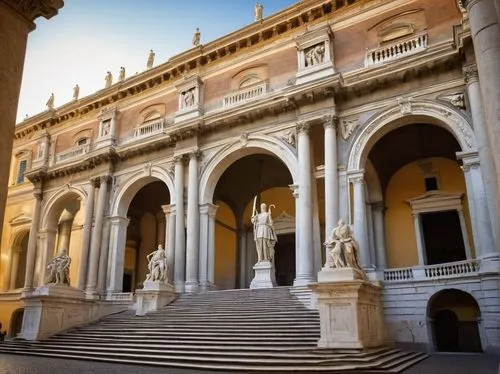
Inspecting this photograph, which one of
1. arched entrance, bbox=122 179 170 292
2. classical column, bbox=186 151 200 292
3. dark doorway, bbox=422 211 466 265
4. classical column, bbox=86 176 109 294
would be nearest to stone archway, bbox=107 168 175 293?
classical column, bbox=86 176 109 294

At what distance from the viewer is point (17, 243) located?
24906mm

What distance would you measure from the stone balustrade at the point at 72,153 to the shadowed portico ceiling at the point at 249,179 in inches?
284

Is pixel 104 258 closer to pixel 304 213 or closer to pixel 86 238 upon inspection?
pixel 86 238

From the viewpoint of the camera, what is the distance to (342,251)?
10578 mm

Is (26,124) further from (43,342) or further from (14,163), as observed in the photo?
(43,342)

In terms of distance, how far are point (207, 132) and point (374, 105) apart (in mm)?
6714

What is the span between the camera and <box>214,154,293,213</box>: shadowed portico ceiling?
66.5 feet

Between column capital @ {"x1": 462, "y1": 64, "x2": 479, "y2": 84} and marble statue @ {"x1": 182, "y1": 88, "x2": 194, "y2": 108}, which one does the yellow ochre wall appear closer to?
column capital @ {"x1": 462, "y1": 64, "x2": 479, "y2": 84}

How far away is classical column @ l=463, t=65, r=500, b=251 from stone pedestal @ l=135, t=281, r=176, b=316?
10105 mm

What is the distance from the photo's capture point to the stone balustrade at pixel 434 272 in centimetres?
1195

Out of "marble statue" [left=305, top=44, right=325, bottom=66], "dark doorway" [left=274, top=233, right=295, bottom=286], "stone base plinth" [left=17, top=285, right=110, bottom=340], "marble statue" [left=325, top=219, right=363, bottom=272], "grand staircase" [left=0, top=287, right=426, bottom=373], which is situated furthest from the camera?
"dark doorway" [left=274, top=233, right=295, bottom=286]

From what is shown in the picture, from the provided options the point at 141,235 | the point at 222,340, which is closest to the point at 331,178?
the point at 222,340

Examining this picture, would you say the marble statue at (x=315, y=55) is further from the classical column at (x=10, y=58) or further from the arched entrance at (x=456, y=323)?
the classical column at (x=10, y=58)

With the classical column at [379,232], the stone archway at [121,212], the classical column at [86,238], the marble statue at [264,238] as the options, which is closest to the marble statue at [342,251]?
the marble statue at [264,238]
